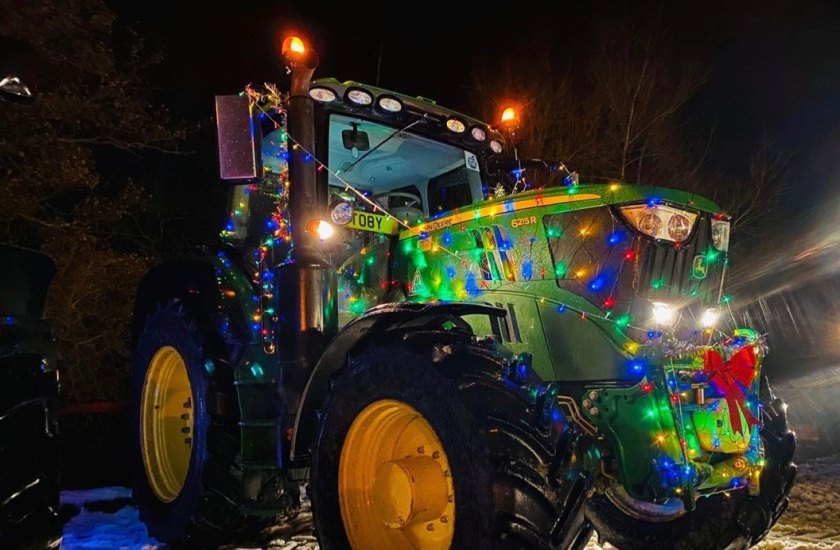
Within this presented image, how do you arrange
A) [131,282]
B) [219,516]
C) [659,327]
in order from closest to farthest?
[659,327] < [219,516] < [131,282]

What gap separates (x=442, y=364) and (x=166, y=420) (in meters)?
2.99

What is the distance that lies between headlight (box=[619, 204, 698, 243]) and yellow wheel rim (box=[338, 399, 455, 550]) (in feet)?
5.18

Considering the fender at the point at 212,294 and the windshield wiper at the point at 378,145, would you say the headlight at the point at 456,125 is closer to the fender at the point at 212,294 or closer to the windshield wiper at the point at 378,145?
the windshield wiper at the point at 378,145

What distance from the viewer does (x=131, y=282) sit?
424 inches

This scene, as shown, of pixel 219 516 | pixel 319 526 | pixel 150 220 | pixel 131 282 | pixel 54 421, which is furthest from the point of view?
pixel 150 220

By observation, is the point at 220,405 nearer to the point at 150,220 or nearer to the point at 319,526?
the point at 319,526

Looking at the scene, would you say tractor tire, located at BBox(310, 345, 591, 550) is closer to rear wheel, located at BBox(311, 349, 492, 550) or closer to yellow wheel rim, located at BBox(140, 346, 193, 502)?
rear wheel, located at BBox(311, 349, 492, 550)

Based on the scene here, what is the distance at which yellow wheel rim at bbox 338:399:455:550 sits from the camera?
2.77 meters

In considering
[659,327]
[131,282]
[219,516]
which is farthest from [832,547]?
[131,282]

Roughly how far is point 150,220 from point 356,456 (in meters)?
12.8

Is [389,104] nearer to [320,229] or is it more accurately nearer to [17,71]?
[320,229]

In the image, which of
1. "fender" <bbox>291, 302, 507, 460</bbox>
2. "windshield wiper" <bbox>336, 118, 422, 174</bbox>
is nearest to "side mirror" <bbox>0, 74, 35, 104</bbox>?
"fender" <bbox>291, 302, 507, 460</bbox>

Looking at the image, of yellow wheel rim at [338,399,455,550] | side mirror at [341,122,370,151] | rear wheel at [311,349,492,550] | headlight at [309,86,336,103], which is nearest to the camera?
rear wheel at [311,349,492,550]

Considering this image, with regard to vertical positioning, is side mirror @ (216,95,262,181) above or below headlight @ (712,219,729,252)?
above
